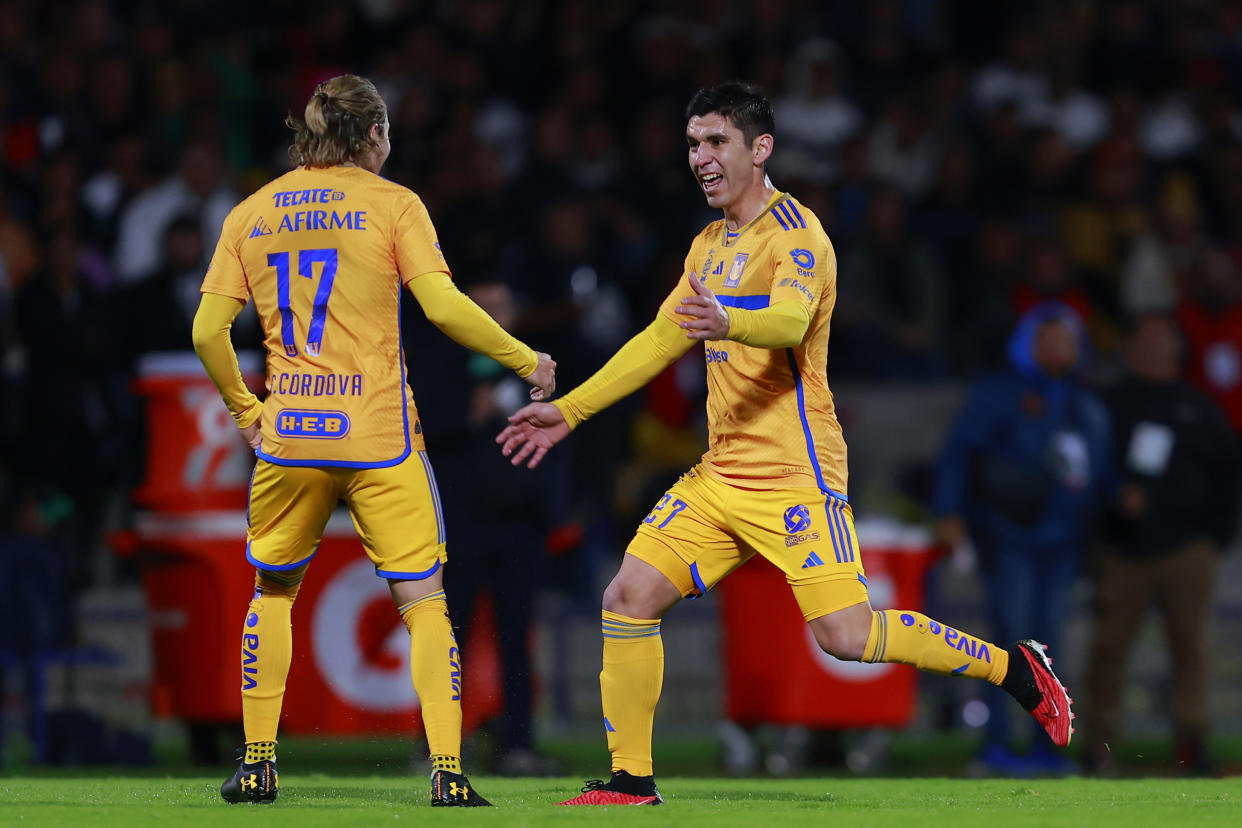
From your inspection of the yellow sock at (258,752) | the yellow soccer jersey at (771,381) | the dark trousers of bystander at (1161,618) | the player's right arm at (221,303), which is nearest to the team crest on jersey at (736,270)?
the yellow soccer jersey at (771,381)

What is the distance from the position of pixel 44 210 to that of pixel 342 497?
6.59 metres

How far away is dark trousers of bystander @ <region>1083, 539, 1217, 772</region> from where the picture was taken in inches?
437

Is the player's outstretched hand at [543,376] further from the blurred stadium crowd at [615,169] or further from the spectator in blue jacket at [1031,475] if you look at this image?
the spectator in blue jacket at [1031,475]

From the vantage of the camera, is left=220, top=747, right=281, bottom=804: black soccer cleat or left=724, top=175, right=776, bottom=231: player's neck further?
left=724, top=175, right=776, bottom=231: player's neck

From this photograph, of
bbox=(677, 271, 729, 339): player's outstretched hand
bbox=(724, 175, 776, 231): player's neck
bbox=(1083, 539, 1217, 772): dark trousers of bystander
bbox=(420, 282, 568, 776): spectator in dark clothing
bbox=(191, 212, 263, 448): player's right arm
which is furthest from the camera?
bbox=(1083, 539, 1217, 772): dark trousers of bystander

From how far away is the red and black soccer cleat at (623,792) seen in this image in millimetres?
6746

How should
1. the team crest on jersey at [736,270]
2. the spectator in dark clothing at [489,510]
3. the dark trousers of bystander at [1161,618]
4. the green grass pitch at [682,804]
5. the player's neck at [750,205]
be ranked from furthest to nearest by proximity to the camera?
the dark trousers of bystander at [1161,618]
the spectator in dark clothing at [489,510]
the player's neck at [750,205]
the team crest on jersey at [736,270]
the green grass pitch at [682,804]

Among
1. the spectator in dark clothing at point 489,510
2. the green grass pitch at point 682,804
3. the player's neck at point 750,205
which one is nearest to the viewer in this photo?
the green grass pitch at point 682,804

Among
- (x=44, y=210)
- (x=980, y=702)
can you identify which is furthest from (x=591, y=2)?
Answer: (x=980, y=702)

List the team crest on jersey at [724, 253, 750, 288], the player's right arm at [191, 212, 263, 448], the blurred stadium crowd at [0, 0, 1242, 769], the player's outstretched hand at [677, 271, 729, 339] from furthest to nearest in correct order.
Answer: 1. the blurred stadium crowd at [0, 0, 1242, 769]
2. the team crest on jersey at [724, 253, 750, 288]
3. the player's right arm at [191, 212, 263, 448]
4. the player's outstretched hand at [677, 271, 729, 339]

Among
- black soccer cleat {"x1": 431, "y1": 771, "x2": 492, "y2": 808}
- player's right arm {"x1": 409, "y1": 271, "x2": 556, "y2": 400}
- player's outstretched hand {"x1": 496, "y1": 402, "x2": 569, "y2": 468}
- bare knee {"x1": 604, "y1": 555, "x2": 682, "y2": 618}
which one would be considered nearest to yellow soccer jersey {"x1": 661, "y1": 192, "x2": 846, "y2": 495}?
bare knee {"x1": 604, "y1": 555, "x2": 682, "y2": 618}

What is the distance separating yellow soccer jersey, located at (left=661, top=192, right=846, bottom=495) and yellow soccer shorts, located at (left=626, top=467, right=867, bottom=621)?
7 cm

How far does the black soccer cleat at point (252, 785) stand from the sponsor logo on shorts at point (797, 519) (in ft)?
6.59

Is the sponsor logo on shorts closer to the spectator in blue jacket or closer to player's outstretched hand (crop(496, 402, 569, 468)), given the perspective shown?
player's outstretched hand (crop(496, 402, 569, 468))
